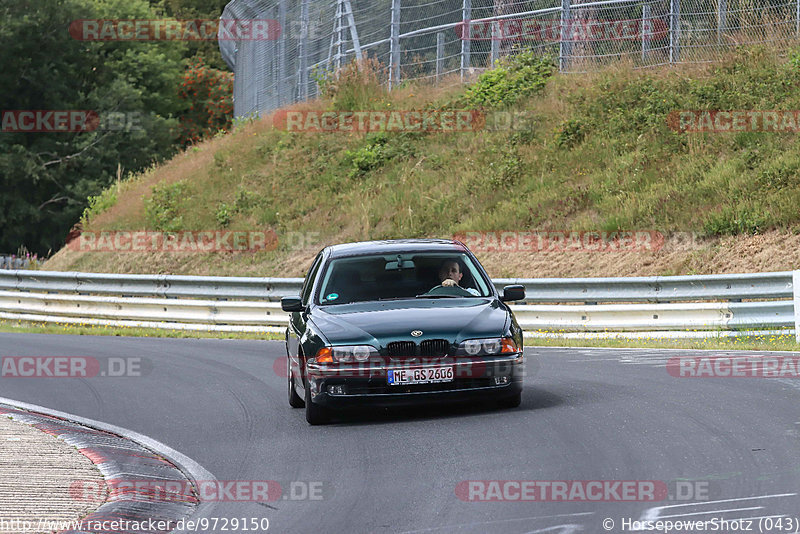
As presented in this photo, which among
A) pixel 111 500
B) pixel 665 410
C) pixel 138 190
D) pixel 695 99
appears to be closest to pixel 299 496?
pixel 111 500

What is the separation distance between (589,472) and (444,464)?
1038 millimetres

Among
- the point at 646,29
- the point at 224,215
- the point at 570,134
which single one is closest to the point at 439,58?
the point at 570,134

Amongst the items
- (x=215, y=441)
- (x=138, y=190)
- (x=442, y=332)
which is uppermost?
(x=138, y=190)

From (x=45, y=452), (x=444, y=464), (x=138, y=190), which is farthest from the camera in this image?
(x=138, y=190)

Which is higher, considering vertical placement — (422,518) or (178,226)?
(178,226)

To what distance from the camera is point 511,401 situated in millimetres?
10945

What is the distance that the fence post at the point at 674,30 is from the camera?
85.0ft

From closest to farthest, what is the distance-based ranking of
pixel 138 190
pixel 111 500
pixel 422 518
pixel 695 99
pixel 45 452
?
1. pixel 422 518
2. pixel 111 500
3. pixel 45 452
4. pixel 695 99
5. pixel 138 190

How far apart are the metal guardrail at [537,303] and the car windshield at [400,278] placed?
5.90 meters

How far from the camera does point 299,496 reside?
7.75 m

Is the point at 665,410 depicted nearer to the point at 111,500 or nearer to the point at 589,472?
the point at 589,472

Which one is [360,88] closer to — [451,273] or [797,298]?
[797,298]

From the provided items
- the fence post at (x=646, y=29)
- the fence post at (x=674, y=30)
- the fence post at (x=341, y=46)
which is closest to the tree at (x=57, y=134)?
the fence post at (x=341, y=46)

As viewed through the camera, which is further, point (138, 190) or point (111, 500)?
point (138, 190)
